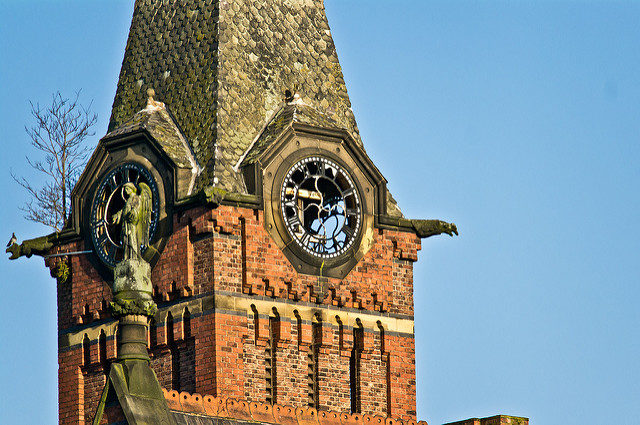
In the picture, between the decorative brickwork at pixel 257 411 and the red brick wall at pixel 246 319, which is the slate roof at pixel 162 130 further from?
the decorative brickwork at pixel 257 411

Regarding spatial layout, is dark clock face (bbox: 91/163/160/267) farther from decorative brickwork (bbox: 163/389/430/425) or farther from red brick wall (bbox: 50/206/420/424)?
decorative brickwork (bbox: 163/389/430/425)

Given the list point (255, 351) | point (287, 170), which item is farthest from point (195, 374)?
point (287, 170)

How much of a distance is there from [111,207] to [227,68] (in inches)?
207

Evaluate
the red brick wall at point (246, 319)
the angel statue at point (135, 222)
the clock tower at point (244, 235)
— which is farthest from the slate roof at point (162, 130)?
the angel statue at point (135, 222)

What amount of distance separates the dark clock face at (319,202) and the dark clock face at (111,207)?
385 cm

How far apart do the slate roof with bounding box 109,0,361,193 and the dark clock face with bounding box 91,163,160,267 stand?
1.78m

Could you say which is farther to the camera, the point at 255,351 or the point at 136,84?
the point at 136,84

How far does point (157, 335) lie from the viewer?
75.3 m

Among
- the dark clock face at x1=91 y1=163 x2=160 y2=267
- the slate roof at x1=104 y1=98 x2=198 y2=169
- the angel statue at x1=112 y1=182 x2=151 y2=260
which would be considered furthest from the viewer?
the dark clock face at x1=91 y1=163 x2=160 y2=267

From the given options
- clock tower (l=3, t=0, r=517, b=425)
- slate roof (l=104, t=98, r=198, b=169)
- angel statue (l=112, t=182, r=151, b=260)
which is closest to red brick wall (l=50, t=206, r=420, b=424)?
clock tower (l=3, t=0, r=517, b=425)

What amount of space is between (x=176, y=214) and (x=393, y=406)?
27.2 ft

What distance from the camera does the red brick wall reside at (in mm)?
74188

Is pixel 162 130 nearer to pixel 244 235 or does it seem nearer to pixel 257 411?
pixel 244 235

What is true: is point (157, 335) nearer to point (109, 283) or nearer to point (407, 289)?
point (109, 283)
